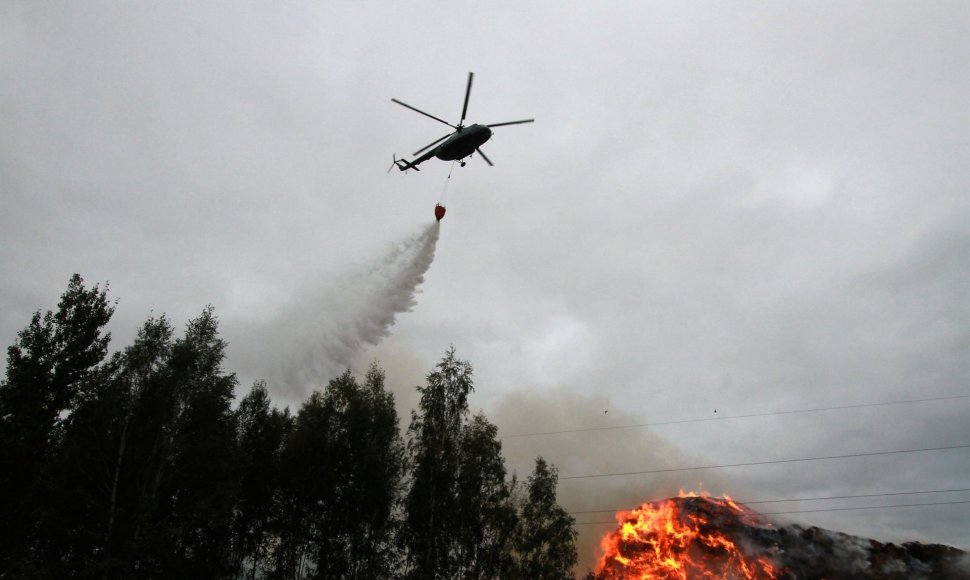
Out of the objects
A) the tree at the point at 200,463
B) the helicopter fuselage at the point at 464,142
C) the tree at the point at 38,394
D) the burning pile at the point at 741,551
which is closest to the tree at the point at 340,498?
the tree at the point at 200,463

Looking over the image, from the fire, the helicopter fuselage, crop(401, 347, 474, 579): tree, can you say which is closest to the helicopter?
the helicopter fuselage

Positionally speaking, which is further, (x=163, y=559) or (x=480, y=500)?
(x=480, y=500)

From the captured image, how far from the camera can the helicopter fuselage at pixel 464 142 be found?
109 feet

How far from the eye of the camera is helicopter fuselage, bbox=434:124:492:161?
33.2 metres

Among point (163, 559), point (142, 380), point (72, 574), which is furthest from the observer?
point (142, 380)

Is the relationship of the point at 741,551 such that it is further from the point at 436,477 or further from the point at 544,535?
the point at 436,477

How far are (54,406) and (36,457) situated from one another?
292 cm

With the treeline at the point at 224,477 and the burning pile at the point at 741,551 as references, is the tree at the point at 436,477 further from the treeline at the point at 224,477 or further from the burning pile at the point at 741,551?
the burning pile at the point at 741,551

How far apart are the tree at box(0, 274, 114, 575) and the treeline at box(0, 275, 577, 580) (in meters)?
0.08

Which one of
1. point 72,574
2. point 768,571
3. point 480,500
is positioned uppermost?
point 480,500

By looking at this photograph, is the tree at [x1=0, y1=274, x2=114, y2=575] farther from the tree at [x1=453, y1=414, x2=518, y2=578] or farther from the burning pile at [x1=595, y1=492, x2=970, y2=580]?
the burning pile at [x1=595, y1=492, x2=970, y2=580]

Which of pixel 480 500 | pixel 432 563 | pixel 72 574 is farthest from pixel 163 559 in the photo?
pixel 480 500

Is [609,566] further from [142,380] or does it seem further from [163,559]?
[142,380]

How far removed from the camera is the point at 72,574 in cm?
2614
